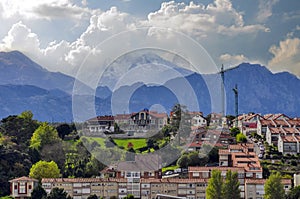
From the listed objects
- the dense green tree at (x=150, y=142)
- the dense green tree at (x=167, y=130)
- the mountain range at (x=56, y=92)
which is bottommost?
the dense green tree at (x=150, y=142)

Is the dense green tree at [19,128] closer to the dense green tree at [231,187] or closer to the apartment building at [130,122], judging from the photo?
the apartment building at [130,122]

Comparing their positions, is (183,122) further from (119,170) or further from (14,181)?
(14,181)

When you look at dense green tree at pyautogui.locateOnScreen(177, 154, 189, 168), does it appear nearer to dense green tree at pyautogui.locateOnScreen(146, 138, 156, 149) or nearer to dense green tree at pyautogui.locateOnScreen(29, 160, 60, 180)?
dense green tree at pyautogui.locateOnScreen(146, 138, 156, 149)

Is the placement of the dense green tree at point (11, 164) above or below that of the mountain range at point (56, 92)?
below

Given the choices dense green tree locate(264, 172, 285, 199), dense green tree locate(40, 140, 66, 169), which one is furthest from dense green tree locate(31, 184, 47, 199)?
dense green tree locate(264, 172, 285, 199)

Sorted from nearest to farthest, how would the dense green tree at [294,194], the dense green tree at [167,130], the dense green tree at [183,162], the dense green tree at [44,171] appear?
the dense green tree at [294,194] < the dense green tree at [44,171] < the dense green tree at [183,162] < the dense green tree at [167,130]

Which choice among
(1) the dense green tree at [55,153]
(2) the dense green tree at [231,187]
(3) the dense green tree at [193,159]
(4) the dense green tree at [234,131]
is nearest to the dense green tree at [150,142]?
(3) the dense green tree at [193,159]

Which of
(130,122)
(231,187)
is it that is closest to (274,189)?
(231,187)
